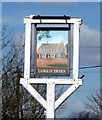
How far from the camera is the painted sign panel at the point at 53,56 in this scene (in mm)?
10070

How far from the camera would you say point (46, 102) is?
10008mm

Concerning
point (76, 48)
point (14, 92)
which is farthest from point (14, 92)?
point (76, 48)

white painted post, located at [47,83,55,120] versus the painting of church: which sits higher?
the painting of church

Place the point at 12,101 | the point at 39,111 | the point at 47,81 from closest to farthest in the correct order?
the point at 47,81 → the point at 12,101 → the point at 39,111

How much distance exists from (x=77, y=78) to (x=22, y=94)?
9.68m

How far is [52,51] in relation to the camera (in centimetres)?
1010

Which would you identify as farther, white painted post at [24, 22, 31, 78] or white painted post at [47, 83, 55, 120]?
white painted post at [24, 22, 31, 78]

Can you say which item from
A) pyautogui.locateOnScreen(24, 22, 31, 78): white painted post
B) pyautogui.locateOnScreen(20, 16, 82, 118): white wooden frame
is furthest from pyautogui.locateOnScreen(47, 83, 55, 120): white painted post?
pyautogui.locateOnScreen(24, 22, 31, 78): white painted post

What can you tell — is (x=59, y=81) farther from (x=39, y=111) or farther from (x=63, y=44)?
(x=39, y=111)

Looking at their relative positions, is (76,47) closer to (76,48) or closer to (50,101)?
(76,48)

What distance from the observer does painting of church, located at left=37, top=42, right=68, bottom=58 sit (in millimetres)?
10078

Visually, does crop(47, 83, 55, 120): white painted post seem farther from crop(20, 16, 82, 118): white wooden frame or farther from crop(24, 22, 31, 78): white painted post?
crop(24, 22, 31, 78): white painted post

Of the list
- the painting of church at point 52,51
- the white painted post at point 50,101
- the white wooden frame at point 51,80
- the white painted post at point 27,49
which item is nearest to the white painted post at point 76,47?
the white wooden frame at point 51,80

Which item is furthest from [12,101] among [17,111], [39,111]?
[39,111]
